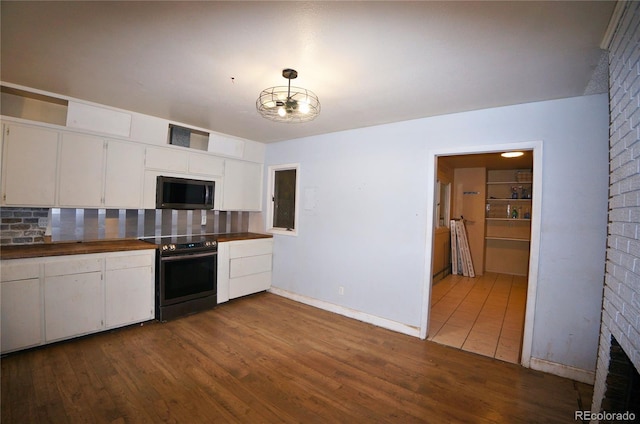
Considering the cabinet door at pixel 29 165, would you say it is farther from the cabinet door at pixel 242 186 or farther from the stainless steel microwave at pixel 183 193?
the cabinet door at pixel 242 186

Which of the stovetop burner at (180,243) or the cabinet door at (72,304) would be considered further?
the stovetop burner at (180,243)

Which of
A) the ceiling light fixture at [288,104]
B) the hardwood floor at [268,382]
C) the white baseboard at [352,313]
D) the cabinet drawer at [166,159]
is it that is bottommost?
the hardwood floor at [268,382]

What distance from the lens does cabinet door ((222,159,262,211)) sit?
4109 mm

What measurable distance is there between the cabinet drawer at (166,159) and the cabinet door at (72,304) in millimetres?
1397

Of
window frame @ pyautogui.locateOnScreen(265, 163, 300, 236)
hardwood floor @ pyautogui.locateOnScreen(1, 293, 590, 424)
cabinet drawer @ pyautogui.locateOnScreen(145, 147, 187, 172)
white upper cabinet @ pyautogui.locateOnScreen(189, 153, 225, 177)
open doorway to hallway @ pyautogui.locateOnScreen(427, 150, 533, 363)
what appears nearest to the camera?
hardwood floor @ pyautogui.locateOnScreen(1, 293, 590, 424)

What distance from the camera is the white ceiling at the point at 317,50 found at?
55.4 inches

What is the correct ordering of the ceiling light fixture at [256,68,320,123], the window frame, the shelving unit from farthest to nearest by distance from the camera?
the shelving unit → the window frame → the ceiling light fixture at [256,68,320,123]

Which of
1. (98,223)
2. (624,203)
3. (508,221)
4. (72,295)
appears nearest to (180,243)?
(98,223)

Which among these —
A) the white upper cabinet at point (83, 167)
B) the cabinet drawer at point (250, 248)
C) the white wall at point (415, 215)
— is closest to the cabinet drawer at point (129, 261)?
the white upper cabinet at point (83, 167)

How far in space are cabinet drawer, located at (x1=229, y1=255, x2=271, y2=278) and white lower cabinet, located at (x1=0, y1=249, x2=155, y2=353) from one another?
1023 mm

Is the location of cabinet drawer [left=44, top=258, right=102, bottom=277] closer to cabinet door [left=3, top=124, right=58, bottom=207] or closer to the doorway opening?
cabinet door [left=3, top=124, right=58, bottom=207]

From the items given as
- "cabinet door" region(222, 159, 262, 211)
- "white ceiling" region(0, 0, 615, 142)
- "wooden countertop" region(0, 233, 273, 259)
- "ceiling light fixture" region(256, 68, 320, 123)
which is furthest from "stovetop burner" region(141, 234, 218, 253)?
"ceiling light fixture" region(256, 68, 320, 123)

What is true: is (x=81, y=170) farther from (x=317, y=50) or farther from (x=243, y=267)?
(x=317, y=50)

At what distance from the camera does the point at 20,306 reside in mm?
2303
